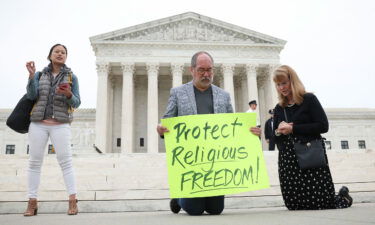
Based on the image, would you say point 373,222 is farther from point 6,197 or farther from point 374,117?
point 374,117

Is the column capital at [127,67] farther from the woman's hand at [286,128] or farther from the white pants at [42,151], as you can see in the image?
the woman's hand at [286,128]

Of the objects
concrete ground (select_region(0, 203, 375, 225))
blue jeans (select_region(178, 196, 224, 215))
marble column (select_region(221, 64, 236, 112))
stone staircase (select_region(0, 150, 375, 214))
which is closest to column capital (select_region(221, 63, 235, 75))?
marble column (select_region(221, 64, 236, 112))

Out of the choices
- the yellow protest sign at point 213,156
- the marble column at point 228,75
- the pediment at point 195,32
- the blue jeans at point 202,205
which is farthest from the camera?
the pediment at point 195,32

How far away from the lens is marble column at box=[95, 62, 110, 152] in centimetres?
3247

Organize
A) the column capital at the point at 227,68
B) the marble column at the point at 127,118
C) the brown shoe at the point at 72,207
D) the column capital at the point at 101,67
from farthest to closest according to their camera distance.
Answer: the column capital at the point at 227,68 → the column capital at the point at 101,67 → the marble column at the point at 127,118 → the brown shoe at the point at 72,207

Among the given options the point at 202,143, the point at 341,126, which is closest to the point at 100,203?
the point at 202,143

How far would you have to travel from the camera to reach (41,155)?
18.3ft

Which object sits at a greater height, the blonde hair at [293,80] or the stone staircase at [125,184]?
the blonde hair at [293,80]

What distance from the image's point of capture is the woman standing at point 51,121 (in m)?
5.51

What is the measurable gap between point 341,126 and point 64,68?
49.8 metres

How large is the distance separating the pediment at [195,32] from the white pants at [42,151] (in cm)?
3095

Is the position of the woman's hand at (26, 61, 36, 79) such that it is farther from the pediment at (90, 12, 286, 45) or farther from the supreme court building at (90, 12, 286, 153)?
the pediment at (90, 12, 286, 45)

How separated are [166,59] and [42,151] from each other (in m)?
30.3

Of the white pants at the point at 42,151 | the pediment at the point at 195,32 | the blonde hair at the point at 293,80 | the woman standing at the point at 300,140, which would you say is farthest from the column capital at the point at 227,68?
the white pants at the point at 42,151
